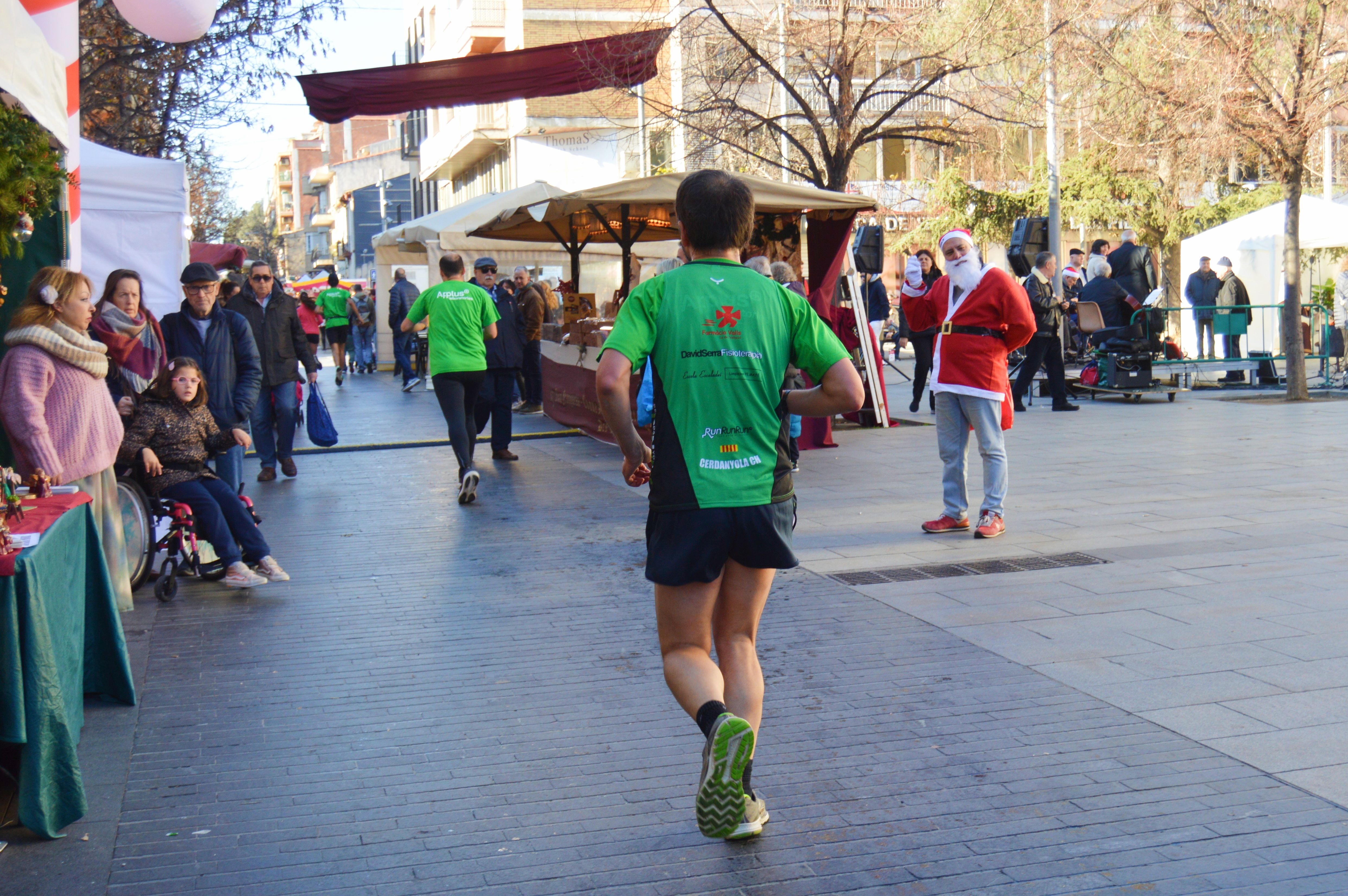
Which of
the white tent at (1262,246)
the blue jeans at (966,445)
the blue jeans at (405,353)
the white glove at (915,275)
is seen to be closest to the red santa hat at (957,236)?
the blue jeans at (966,445)

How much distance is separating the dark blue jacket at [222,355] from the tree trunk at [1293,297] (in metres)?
12.6

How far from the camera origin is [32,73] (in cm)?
508

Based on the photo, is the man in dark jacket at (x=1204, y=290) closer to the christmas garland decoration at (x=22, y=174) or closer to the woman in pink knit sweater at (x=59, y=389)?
the woman in pink knit sweater at (x=59, y=389)

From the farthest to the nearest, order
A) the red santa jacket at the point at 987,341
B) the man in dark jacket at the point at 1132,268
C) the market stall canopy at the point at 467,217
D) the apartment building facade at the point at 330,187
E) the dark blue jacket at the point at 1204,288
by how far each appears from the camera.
Answer: the apartment building facade at the point at 330,187 < the dark blue jacket at the point at 1204,288 < the man in dark jacket at the point at 1132,268 < the market stall canopy at the point at 467,217 < the red santa jacket at the point at 987,341

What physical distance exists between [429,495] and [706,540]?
734 centimetres

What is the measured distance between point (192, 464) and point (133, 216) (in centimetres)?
456

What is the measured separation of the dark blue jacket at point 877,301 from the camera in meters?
21.4

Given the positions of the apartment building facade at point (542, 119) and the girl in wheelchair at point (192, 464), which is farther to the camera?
the apartment building facade at point (542, 119)

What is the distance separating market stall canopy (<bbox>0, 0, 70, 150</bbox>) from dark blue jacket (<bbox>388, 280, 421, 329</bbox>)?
18257 mm

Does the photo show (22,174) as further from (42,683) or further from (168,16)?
(168,16)

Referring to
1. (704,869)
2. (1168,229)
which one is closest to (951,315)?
(704,869)

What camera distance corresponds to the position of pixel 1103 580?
6809 millimetres

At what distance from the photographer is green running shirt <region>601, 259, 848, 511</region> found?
3547mm

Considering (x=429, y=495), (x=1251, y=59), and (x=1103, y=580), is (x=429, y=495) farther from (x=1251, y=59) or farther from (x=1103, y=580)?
(x=1251, y=59)
